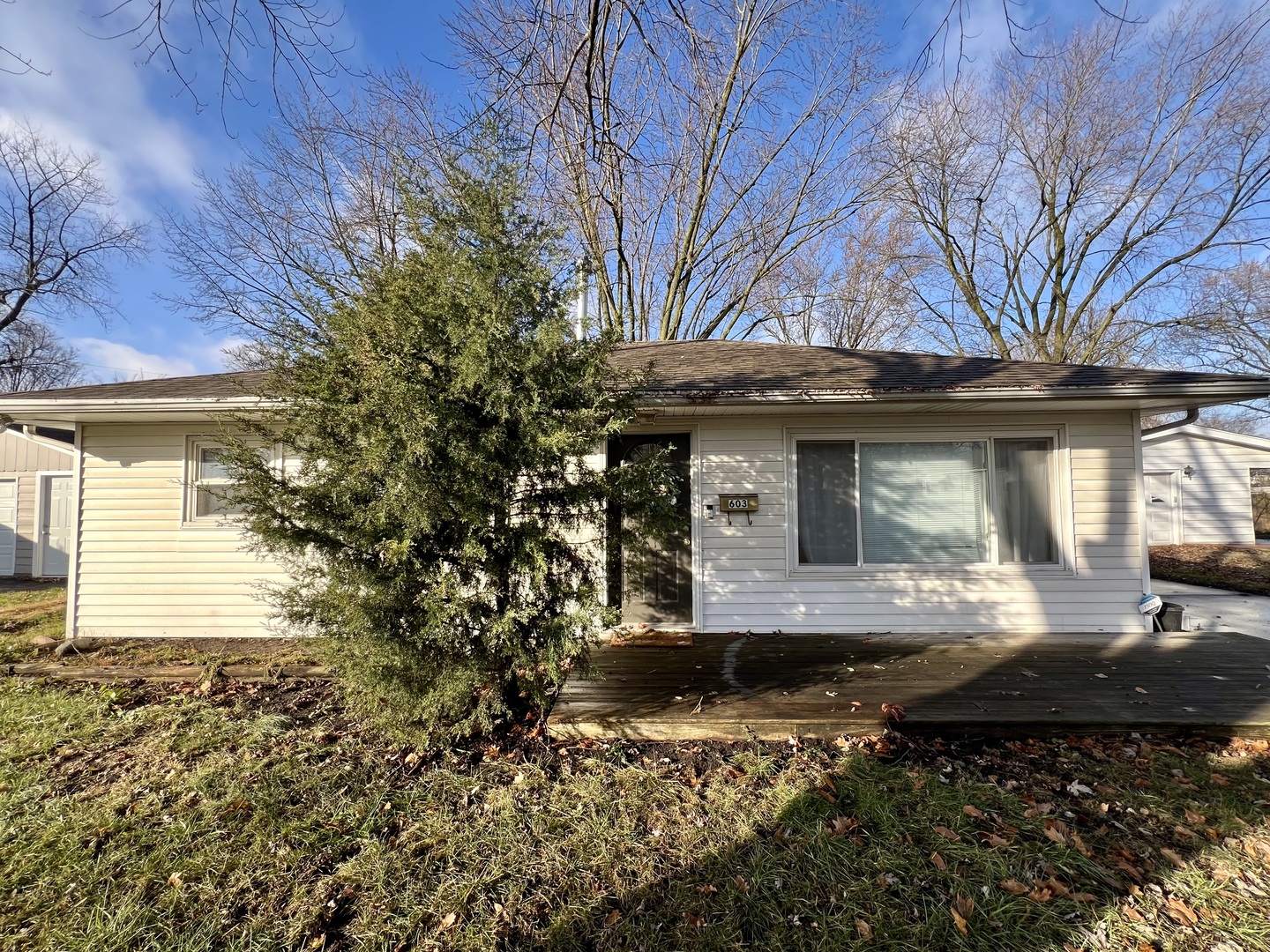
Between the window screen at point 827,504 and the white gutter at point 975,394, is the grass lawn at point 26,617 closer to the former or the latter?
the white gutter at point 975,394

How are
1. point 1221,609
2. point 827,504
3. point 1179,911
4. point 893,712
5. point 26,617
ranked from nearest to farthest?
1. point 1179,911
2. point 893,712
3. point 827,504
4. point 26,617
5. point 1221,609

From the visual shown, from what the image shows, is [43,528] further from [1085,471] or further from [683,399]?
[1085,471]

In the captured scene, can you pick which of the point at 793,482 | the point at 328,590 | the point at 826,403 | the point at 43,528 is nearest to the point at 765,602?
the point at 793,482

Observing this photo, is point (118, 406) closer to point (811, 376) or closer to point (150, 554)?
point (150, 554)

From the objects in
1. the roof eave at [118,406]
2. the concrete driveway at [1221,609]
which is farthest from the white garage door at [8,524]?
the concrete driveway at [1221,609]

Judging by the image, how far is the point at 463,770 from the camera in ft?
10.2

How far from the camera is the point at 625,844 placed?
98.1 inches

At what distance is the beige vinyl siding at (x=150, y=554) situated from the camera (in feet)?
19.6

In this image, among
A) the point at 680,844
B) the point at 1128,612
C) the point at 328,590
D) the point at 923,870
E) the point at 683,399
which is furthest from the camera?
the point at 1128,612

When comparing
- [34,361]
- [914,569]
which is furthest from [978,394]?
[34,361]

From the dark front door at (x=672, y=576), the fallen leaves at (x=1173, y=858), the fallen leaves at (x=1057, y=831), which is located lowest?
the fallen leaves at (x=1173, y=858)

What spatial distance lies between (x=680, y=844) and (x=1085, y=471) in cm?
559

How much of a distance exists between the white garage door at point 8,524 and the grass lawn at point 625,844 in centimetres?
1255

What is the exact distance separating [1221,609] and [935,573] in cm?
553
